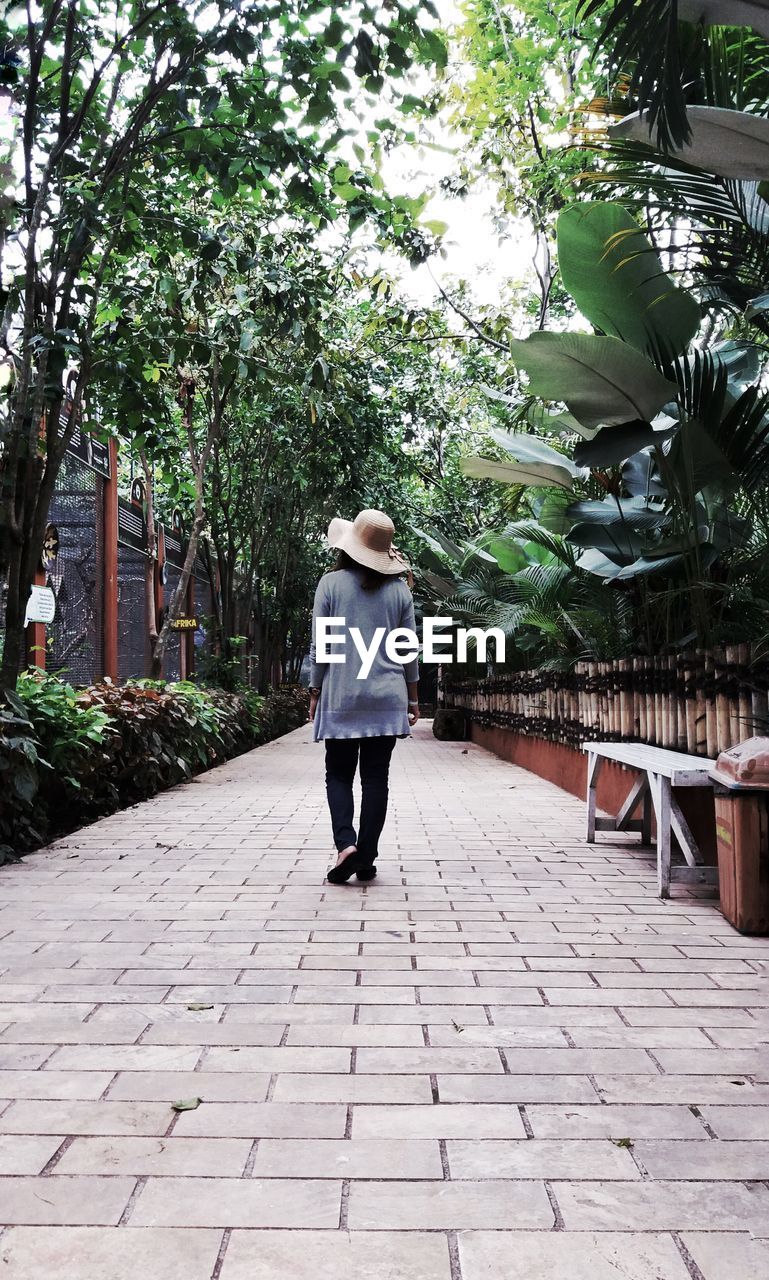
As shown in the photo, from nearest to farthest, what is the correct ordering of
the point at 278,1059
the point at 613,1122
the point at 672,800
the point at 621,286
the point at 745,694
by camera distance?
1. the point at 613,1122
2. the point at 278,1059
3. the point at 672,800
4. the point at 745,694
5. the point at 621,286

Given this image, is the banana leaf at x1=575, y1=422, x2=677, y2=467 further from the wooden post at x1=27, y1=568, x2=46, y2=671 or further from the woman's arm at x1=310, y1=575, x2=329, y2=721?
the wooden post at x1=27, y1=568, x2=46, y2=671

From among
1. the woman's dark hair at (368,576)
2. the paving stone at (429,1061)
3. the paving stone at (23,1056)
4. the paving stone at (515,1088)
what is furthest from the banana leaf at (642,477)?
the paving stone at (23,1056)

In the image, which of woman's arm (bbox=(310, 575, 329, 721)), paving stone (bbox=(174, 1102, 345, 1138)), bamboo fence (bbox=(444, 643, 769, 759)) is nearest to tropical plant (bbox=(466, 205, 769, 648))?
bamboo fence (bbox=(444, 643, 769, 759))

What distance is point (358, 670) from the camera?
6113mm

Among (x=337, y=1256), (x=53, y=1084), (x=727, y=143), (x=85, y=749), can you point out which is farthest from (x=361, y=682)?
(x=337, y=1256)

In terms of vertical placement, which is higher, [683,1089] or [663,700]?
[663,700]

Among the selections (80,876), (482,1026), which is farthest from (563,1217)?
(80,876)

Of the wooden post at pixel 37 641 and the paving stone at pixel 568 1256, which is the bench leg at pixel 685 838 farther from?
the wooden post at pixel 37 641

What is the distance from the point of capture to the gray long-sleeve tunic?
20.0ft

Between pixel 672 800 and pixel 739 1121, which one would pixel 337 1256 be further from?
pixel 672 800

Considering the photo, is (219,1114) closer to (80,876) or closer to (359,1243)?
(359,1243)

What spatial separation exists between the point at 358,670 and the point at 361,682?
0.23ft

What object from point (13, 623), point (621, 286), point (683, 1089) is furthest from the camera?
point (13, 623)

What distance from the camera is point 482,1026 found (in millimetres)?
3686
